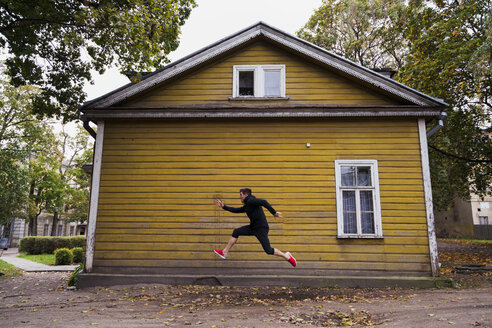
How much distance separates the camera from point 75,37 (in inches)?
359

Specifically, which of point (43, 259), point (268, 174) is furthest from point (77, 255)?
point (268, 174)

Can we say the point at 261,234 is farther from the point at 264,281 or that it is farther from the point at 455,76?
the point at 455,76

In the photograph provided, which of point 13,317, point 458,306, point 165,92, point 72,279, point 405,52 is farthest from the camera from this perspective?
point 405,52

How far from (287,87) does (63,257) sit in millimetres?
15204

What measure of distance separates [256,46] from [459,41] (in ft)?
31.3

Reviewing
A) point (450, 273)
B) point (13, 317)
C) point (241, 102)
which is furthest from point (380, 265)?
point (13, 317)

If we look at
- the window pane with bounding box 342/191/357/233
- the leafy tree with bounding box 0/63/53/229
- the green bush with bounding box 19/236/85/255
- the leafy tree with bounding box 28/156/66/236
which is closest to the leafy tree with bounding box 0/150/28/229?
the leafy tree with bounding box 0/63/53/229

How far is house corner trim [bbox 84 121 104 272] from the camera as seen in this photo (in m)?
8.22

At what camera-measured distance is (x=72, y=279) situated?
8578mm

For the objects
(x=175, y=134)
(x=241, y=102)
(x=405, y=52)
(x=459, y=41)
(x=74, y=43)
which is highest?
(x=405, y=52)

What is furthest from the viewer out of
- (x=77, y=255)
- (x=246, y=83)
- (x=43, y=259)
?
(x=43, y=259)

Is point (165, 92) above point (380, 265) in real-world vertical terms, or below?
above

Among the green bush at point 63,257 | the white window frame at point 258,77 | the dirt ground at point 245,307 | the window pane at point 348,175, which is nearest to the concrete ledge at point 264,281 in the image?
the dirt ground at point 245,307

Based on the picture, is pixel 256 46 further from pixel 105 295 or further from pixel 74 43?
pixel 105 295
